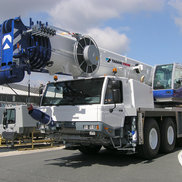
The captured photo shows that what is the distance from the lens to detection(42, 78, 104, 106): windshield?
7.14m

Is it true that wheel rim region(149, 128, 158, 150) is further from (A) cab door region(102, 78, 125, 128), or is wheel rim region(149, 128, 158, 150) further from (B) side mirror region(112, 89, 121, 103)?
(B) side mirror region(112, 89, 121, 103)

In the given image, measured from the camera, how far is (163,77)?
11141mm

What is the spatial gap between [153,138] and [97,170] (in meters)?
2.55

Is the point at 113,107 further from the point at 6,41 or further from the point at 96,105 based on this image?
the point at 6,41

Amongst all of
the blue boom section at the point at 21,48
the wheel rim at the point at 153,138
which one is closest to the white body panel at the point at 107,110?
the wheel rim at the point at 153,138

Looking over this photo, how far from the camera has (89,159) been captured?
332 inches

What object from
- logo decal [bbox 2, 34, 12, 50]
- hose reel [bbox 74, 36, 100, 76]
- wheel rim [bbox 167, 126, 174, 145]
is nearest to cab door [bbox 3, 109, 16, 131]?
hose reel [bbox 74, 36, 100, 76]

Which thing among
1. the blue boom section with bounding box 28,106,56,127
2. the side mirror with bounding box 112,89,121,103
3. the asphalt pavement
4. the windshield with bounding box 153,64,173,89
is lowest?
the asphalt pavement

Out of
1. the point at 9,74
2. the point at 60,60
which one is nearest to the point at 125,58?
the point at 60,60

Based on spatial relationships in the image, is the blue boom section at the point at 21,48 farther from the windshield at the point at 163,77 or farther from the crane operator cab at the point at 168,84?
the windshield at the point at 163,77

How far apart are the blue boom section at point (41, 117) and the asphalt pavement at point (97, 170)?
4.00 ft

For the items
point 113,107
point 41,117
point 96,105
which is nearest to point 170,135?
point 113,107

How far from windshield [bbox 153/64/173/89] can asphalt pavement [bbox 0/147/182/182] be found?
3.35 m

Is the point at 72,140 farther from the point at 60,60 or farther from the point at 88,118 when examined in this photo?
the point at 60,60
